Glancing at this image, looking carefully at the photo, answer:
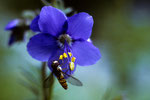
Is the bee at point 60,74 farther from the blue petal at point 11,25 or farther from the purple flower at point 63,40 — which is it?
the blue petal at point 11,25

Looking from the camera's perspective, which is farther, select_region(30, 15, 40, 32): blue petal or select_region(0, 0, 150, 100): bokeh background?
select_region(0, 0, 150, 100): bokeh background

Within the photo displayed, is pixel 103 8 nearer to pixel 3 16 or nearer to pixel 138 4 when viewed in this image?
pixel 138 4

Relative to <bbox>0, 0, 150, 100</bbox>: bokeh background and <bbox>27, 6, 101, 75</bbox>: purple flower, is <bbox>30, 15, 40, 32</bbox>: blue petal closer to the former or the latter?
<bbox>27, 6, 101, 75</bbox>: purple flower

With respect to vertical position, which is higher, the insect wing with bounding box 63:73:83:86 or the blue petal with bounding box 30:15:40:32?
the blue petal with bounding box 30:15:40:32

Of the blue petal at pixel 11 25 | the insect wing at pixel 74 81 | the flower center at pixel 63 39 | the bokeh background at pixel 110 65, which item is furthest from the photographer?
the bokeh background at pixel 110 65

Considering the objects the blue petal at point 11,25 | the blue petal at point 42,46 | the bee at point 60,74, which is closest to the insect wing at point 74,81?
the bee at point 60,74

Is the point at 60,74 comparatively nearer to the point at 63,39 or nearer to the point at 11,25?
the point at 63,39

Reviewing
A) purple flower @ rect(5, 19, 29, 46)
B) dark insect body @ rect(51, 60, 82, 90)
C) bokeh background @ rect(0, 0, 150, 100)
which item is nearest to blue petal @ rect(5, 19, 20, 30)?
purple flower @ rect(5, 19, 29, 46)

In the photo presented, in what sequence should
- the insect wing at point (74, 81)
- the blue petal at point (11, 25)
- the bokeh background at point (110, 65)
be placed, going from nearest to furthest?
1. the insect wing at point (74, 81)
2. the blue petal at point (11, 25)
3. the bokeh background at point (110, 65)
